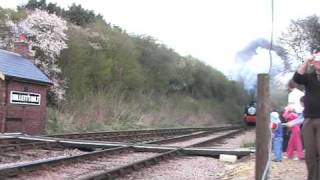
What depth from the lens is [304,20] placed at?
4741 centimetres

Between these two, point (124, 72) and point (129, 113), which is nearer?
point (129, 113)

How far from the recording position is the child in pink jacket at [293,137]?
12570 mm

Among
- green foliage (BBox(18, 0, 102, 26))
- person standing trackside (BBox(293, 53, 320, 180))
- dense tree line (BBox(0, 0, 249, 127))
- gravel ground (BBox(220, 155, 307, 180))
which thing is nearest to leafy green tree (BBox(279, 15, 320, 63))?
dense tree line (BBox(0, 0, 249, 127))

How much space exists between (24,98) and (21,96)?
224 millimetres

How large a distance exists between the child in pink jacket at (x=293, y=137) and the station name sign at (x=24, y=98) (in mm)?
14400

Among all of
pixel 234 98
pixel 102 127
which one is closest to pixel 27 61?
pixel 102 127

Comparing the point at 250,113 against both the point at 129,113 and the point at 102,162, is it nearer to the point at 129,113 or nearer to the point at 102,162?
the point at 129,113

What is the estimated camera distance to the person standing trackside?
7.57 metres

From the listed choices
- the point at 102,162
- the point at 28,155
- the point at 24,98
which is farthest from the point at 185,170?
the point at 24,98

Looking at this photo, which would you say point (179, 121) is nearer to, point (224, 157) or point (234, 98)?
point (234, 98)

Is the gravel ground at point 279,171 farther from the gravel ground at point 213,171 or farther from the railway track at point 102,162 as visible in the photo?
the railway track at point 102,162

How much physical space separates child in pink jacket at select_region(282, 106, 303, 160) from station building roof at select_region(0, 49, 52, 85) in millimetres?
13974

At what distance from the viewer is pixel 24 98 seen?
82.9 ft

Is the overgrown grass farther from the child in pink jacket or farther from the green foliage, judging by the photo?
the child in pink jacket
